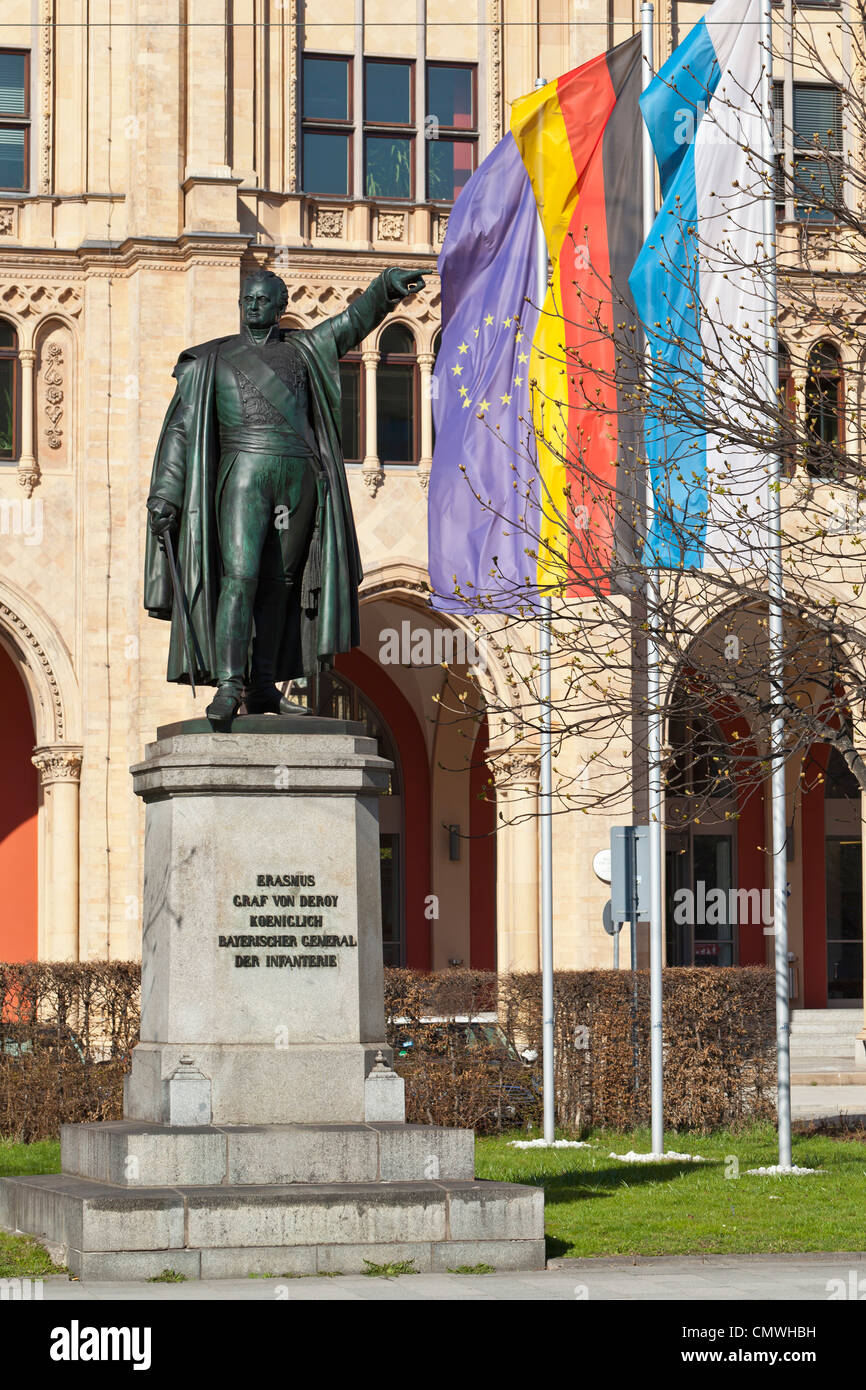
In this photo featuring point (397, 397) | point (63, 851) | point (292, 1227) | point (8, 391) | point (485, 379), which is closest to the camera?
point (292, 1227)

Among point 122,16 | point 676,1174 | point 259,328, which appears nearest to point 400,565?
point 122,16

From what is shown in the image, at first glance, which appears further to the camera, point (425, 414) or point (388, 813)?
point (388, 813)

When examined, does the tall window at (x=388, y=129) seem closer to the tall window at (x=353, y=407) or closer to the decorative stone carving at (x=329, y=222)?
the decorative stone carving at (x=329, y=222)

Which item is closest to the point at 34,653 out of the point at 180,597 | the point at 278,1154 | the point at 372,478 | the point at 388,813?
the point at 372,478

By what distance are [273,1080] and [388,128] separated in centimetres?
2145

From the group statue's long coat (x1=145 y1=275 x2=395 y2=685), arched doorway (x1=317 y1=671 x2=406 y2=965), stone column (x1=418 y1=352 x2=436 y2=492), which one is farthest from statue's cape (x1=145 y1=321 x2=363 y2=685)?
arched doorway (x1=317 y1=671 x2=406 y2=965)

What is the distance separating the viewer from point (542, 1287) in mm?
9539

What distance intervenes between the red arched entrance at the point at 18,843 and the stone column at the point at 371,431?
21.7ft

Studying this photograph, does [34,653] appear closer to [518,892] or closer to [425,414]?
[425,414]

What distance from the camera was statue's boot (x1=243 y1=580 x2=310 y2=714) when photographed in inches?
454

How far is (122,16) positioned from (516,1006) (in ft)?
52.4

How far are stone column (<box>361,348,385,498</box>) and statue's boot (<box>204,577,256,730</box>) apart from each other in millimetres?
17506

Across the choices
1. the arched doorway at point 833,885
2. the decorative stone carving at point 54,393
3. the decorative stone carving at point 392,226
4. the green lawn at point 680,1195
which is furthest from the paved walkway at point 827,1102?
the decorative stone carving at point 54,393

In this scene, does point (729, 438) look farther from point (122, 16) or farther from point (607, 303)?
point (122, 16)
